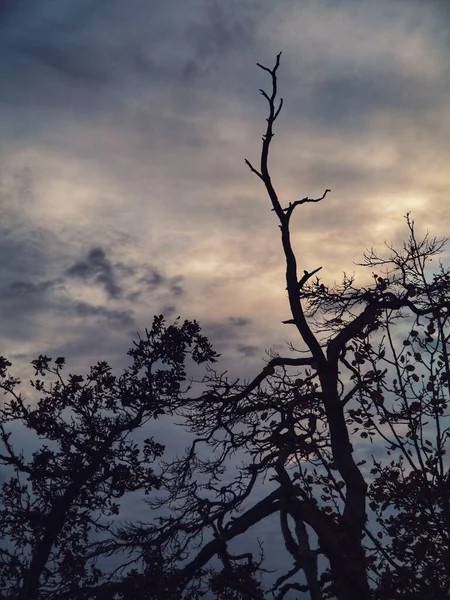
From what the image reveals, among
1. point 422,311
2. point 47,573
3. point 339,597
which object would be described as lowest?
point 339,597

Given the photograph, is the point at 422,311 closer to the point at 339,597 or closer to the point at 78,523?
the point at 339,597

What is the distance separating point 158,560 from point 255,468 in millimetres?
2602

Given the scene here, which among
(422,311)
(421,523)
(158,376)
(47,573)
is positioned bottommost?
(421,523)

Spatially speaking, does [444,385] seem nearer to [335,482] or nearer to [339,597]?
[335,482]

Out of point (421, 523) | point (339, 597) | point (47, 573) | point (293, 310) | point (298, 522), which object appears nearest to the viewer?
point (298, 522)

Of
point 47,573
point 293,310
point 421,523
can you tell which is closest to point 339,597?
point 421,523

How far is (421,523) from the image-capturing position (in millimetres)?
12102

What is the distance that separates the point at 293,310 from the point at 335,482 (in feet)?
13.0

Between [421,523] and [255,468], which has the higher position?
[255,468]

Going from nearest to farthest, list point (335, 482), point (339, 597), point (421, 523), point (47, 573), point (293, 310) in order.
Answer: point (339, 597), point (335, 482), point (421, 523), point (293, 310), point (47, 573)

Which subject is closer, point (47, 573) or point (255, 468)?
point (255, 468)

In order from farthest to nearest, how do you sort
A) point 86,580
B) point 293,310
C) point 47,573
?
point 86,580 < point 47,573 < point 293,310

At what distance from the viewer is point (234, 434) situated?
1373 centimetres

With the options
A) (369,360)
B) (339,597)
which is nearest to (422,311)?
(369,360)
